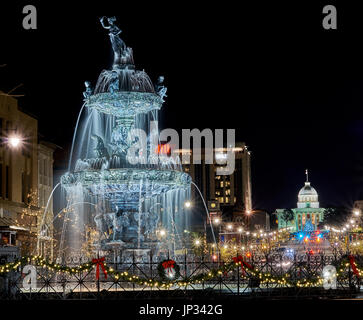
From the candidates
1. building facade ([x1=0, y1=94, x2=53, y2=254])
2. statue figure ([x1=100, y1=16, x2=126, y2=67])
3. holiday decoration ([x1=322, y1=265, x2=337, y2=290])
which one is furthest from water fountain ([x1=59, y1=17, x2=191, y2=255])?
building facade ([x1=0, y1=94, x2=53, y2=254])

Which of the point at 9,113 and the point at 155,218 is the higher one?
the point at 9,113

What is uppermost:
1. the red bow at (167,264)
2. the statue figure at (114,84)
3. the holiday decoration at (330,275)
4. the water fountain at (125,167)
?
the statue figure at (114,84)

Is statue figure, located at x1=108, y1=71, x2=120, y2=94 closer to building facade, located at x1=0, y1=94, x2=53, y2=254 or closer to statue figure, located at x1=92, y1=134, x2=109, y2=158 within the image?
statue figure, located at x1=92, y1=134, x2=109, y2=158

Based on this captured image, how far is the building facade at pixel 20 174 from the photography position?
213ft

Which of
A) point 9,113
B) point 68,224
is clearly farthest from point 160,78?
point 68,224

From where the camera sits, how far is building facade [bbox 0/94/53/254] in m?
65.1

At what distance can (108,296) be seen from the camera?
2688 centimetres

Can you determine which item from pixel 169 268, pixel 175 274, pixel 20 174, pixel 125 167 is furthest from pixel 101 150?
pixel 20 174

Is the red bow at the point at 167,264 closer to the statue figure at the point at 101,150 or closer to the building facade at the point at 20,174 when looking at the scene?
the statue figure at the point at 101,150

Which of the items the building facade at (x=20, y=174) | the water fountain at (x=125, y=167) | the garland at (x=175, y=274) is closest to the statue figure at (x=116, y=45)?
the water fountain at (x=125, y=167)

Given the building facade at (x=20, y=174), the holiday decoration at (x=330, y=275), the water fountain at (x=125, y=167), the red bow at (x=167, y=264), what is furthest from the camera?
the building facade at (x=20, y=174)

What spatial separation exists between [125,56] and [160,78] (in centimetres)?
196
